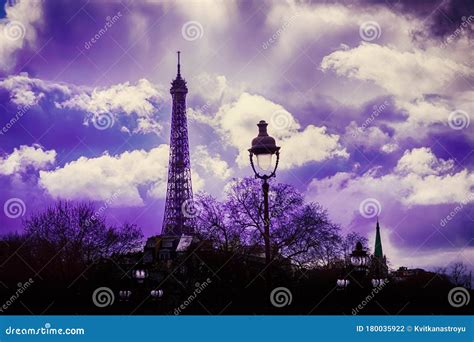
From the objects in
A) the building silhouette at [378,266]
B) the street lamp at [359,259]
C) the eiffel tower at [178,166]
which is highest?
the eiffel tower at [178,166]

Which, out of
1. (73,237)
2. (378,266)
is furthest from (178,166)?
(378,266)

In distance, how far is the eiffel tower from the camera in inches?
3479

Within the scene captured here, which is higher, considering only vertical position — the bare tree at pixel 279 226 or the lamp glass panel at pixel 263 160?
the bare tree at pixel 279 226

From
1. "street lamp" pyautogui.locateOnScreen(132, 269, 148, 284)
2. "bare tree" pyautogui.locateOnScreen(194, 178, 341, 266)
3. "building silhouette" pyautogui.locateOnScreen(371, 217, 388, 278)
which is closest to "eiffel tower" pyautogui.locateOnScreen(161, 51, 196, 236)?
"building silhouette" pyautogui.locateOnScreen(371, 217, 388, 278)

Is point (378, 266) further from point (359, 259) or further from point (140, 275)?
point (140, 275)

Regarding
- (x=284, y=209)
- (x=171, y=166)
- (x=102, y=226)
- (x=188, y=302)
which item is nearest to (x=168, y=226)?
(x=171, y=166)

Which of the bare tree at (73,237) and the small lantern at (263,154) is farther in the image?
the bare tree at (73,237)

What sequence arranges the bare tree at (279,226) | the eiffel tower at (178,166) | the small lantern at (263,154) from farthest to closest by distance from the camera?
1. the eiffel tower at (178,166)
2. the bare tree at (279,226)
3. the small lantern at (263,154)

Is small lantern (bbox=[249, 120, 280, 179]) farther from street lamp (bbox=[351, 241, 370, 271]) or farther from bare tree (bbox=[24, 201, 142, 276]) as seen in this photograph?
bare tree (bbox=[24, 201, 142, 276])

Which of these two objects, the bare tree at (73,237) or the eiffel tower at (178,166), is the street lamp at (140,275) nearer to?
the bare tree at (73,237)

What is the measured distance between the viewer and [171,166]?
9300 cm

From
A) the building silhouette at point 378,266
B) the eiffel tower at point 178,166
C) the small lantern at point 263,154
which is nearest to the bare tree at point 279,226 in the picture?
the building silhouette at point 378,266

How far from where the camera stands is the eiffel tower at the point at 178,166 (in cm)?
8838

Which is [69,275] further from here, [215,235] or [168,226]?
[168,226]
